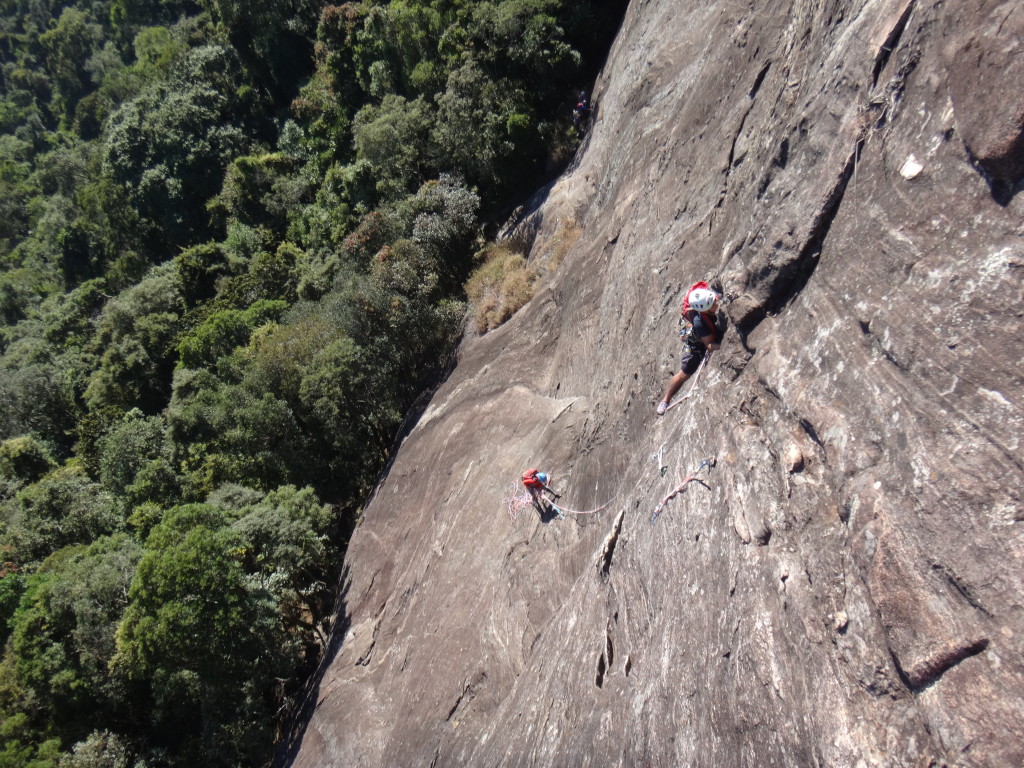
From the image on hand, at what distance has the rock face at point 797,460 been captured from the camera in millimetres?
5859

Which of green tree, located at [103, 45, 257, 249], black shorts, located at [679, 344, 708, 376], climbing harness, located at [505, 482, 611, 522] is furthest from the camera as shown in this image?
green tree, located at [103, 45, 257, 249]

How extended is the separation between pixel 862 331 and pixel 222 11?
72385mm

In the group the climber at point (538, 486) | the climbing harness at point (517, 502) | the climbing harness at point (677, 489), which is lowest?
the climbing harness at point (517, 502)

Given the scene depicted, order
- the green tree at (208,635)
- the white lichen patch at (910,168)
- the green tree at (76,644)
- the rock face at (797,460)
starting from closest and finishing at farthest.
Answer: the rock face at (797,460)
the white lichen patch at (910,168)
the green tree at (208,635)
the green tree at (76,644)

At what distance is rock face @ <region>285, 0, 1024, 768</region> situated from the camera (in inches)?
231

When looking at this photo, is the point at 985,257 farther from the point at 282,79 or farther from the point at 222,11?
the point at 222,11

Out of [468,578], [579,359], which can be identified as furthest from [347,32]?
[468,578]

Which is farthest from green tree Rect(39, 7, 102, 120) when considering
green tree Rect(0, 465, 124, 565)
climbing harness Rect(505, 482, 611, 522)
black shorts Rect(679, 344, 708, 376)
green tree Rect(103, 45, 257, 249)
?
black shorts Rect(679, 344, 708, 376)

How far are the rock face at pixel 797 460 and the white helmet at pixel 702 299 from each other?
33 cm

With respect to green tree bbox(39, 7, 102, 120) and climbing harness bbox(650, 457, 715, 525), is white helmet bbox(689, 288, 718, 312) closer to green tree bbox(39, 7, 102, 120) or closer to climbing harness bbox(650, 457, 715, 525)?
climbing harness bbox(650, 457, 715, 525)

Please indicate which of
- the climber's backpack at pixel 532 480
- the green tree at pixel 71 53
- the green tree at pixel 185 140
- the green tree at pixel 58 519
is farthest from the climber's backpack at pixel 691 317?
the green tree at pixel 71 53

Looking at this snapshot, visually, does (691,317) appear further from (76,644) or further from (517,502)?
(76,644)

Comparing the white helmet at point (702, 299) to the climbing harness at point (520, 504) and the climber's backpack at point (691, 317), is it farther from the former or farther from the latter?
the climbing harness at point (520, 504)

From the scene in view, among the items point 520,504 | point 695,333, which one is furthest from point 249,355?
point 695,333
